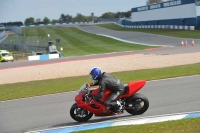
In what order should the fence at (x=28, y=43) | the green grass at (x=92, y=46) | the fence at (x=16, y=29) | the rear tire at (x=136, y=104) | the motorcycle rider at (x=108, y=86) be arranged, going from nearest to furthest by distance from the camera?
the motorcycle rider at (x=108, y=86), the rear tire at (x=136, y=104), the green grass at (x=92, y=46), the fence at (x=28, y=43), the fence at (x=16, y=29)

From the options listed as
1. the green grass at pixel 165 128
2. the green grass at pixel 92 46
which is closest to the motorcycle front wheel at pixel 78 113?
the green grass at pixel 165 128

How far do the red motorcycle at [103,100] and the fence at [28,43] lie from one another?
170 ft

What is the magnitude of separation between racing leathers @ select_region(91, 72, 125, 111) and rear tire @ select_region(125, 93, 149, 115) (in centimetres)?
37

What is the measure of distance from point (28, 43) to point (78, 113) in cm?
5423

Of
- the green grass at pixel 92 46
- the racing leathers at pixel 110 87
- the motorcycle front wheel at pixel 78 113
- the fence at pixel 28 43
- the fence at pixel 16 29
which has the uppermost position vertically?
the racing leathers at pixel 110 87

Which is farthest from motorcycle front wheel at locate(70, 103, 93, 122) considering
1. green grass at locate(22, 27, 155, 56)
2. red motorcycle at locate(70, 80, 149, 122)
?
green grass at locate(22, 27, 155, 56)

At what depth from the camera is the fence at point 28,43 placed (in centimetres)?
6240

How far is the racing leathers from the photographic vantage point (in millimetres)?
10438

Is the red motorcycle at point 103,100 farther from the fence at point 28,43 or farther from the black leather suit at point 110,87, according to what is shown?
the fence at point 28,43

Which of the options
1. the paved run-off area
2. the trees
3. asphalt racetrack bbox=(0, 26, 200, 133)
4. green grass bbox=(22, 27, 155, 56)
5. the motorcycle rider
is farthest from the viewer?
the trees

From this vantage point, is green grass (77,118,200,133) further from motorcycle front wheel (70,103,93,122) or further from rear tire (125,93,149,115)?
rear tire (125,93,149,115)

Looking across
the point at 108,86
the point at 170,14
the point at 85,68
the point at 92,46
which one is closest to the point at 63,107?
the point at 108,86

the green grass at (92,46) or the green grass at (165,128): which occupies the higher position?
the green grass at (165,128)

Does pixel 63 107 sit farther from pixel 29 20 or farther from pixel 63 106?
pixel 29 20
